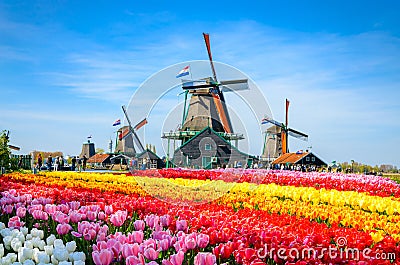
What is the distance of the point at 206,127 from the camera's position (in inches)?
1006

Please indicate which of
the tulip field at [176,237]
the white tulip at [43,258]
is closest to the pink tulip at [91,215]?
the tulip field at [176,237]

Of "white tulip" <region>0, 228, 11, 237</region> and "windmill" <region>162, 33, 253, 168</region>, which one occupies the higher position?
"windmill" <region>162, 33, 253, 168</region>

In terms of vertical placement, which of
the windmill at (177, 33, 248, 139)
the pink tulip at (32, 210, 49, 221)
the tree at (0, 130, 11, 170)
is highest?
the windmill at (177, 33, 248, 139)

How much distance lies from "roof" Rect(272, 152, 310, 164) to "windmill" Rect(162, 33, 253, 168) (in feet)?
30.9

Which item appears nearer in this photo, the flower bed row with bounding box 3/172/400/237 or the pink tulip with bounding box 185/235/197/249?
the pink tulip with bounding box 185/235/197/249

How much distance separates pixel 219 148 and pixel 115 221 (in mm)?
20800

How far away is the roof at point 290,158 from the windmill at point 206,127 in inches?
371

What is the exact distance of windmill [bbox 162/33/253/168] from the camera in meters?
23.1

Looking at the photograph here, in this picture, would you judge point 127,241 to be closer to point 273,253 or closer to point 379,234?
point 273,253

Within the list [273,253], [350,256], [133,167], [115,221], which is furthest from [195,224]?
[133,167]

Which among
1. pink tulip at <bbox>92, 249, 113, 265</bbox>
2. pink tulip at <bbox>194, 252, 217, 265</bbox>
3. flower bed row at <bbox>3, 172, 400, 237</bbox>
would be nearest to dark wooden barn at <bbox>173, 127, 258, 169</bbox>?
flower bed row at <bbox>3, 172, 400, 237</bbox>

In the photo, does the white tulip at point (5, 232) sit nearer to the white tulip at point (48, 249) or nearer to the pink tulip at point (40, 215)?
the pink tulip at point (40, 215)

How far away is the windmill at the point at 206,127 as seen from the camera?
75.7 feet

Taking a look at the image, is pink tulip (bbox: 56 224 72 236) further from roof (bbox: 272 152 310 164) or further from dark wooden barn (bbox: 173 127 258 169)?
roof (bbox: 272 152 310 164)
